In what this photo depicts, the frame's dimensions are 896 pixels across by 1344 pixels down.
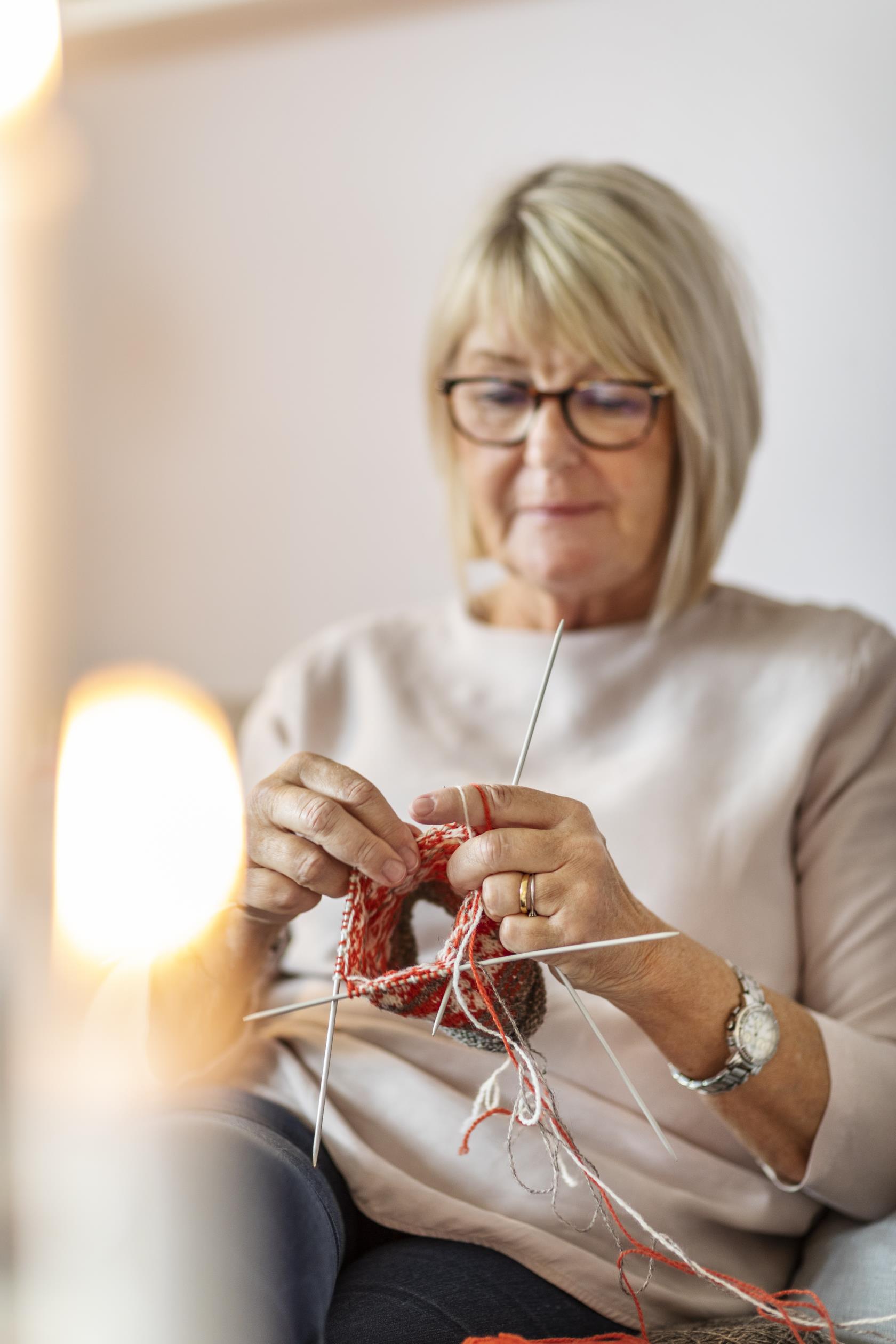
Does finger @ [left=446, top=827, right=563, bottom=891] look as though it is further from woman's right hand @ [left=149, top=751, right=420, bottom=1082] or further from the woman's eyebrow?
the woman's eyebrow

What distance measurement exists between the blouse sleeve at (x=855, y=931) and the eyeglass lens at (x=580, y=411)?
31 cm

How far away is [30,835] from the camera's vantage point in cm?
121

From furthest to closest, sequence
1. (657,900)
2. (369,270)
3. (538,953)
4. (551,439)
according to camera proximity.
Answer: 1. (369,270)
2. (551,439)
3. (657,900)
4. (538,953)

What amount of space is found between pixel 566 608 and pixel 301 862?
466 millimetres

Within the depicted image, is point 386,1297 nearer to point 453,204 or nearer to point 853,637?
point 853,637

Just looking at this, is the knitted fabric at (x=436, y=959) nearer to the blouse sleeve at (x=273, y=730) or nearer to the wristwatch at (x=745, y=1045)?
the wristwatch at (x=745, y=1045)

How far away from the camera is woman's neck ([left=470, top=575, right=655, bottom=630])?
1104 millimetres

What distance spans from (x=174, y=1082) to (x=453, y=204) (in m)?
1.07

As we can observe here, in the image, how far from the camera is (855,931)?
959 mm

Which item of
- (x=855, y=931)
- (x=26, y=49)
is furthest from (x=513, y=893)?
(x=26, y=49)

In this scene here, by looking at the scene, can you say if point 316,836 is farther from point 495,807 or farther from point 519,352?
point 519,352

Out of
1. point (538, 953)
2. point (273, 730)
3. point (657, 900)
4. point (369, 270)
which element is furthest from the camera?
point (369, 270)

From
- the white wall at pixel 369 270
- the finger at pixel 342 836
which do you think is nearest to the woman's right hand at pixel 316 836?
the finger at pixel 342 836

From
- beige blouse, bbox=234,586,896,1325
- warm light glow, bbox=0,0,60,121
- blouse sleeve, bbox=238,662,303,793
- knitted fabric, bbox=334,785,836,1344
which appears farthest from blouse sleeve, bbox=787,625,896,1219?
warm light glow, bbox=0,0,60,121
